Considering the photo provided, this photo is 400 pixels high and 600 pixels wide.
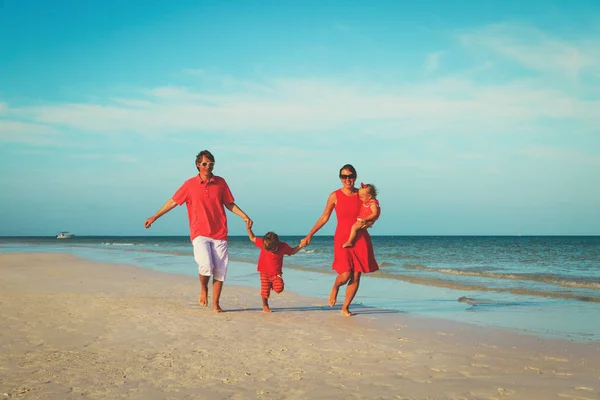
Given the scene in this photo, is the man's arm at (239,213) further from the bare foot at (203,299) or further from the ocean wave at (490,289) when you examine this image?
the ocean wave at (490,289)

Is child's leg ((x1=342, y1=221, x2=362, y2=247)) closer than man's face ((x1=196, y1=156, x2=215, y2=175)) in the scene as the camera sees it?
Yes

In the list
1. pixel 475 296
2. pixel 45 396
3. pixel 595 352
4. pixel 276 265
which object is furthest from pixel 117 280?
pixel 595 352

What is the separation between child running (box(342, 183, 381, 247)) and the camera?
280 inches

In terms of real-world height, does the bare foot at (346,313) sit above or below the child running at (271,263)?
below

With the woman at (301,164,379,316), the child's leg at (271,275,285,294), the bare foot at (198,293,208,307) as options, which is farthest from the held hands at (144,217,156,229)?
the woman at (301,164,379,316)

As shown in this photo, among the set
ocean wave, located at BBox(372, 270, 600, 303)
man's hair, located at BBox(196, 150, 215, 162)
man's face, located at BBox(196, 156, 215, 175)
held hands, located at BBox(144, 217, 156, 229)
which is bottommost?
ocean wave, located at BBox(372, 270, 600, 303)

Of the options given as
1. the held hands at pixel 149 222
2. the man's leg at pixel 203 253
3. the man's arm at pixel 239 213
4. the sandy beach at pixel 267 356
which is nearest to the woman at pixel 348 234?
the sandy beach at pixel 267 356

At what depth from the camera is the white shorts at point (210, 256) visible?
737 cm

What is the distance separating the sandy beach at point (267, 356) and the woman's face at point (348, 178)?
1.87 metres

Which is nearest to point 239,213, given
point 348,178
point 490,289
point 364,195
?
point 348,178

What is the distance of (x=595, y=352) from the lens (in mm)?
5461

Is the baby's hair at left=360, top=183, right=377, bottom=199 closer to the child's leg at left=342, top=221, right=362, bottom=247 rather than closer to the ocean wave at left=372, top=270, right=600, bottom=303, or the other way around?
the child's leg at left=342, top=221, right=362, bottom=247

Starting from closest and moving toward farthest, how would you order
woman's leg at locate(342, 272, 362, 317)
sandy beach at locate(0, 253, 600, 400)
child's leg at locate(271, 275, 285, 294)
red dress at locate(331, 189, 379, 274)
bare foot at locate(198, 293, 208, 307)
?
sandy beach at locate(0, 253, 600, 400) → red dress at locate(331, 189, 379, 274) → woman's leg at locate(342, 272, 362, 317) → child's leg at locate(271, 275, 285, 294) → bare foot at locate(198, 293, 208, 307)

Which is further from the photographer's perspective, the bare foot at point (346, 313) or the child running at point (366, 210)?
the bare foot at point (346, 313)
